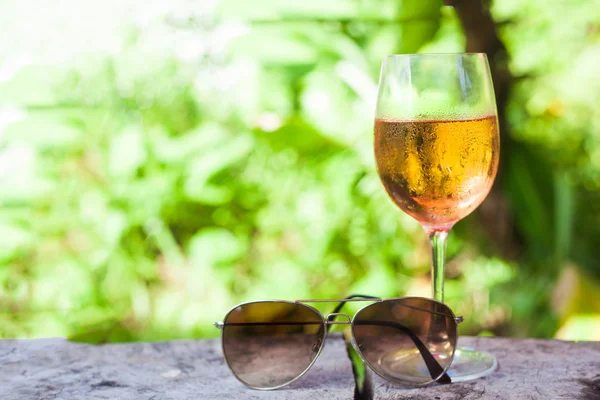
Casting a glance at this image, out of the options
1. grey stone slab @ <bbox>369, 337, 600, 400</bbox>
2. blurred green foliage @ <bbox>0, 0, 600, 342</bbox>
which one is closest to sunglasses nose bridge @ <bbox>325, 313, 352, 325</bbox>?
grey stone slab @ <bbox>369, 337, 600, 400</bbox>

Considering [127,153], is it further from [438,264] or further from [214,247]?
[438,264]

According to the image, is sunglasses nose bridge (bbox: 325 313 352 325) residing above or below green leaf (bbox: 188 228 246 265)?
above

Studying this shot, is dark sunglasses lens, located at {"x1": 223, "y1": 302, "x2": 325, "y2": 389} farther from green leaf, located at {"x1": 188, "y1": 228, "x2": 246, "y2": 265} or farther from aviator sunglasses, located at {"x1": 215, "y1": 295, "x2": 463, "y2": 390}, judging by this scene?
green leaf, located at {"x1": 188, "y1": 228, "x2": 246, "y2": 265}

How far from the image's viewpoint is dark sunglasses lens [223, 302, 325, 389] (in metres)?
1.05

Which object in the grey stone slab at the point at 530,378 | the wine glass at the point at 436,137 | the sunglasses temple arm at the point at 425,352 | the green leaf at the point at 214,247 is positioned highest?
the wine glass at the point at 436,137

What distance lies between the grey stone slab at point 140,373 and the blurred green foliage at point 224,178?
62.9 inches

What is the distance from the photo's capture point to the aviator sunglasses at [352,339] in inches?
40.3

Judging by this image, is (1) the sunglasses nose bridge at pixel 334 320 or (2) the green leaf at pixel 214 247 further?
(2) the green leaf at pixel 214 247

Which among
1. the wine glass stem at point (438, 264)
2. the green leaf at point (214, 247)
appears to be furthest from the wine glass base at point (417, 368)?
the green leaf at point (214, 247)

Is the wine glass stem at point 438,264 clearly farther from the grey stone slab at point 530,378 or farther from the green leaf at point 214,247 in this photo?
the green leaf at point 214,247

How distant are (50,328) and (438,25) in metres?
2.07

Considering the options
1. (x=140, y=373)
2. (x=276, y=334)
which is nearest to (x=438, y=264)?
(x=276, y=334)

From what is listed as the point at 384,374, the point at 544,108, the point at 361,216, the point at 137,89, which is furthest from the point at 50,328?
the point at 544,108

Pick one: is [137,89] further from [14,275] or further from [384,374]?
[384,374]
